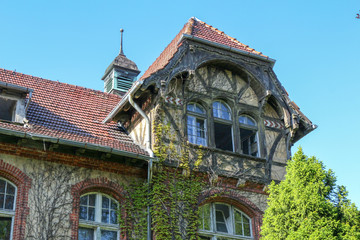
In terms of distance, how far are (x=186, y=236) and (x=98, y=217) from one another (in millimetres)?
2222

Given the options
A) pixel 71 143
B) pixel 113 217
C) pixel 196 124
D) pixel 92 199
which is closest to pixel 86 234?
pixel 113 217

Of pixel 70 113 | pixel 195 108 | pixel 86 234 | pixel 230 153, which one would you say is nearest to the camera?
pixel 86 234

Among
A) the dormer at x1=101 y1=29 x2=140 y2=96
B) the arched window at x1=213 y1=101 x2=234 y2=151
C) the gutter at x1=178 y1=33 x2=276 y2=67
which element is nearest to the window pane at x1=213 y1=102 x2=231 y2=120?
the arched window at x1=213 y1=101 x2=234 y2=151

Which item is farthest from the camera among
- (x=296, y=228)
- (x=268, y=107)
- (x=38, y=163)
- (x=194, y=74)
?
(x=268, y=107)

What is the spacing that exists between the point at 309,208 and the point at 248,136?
4856 millimetres

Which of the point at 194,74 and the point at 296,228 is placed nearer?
the point at 296,228

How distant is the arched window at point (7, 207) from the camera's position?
13.5m

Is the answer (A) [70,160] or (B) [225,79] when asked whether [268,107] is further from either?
(A) [70,160]

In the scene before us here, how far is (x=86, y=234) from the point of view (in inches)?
567

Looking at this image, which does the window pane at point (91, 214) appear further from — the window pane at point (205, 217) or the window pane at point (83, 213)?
the window pane at point (205, 217)

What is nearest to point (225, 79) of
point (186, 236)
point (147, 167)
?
point (147, 167)

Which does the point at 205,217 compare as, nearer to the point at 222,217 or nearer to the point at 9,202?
the point at 222,217

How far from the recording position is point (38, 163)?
14570 millimetres

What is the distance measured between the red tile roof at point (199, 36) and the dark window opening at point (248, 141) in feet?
8.44
